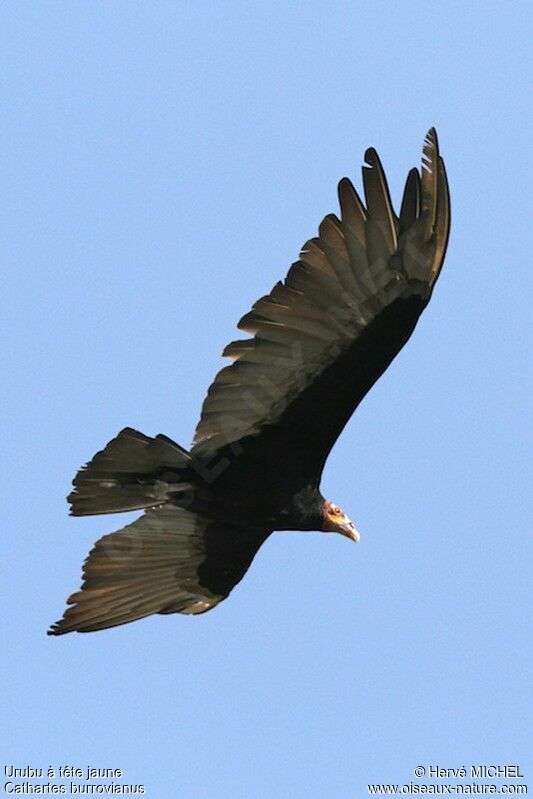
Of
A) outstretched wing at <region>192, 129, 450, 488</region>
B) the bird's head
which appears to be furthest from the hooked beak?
outstretched wing at <region>192, 129, 450, 488</region>

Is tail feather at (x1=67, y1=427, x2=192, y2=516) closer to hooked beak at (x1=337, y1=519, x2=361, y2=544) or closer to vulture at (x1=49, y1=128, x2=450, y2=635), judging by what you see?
vulture at (x1=49, y1=128, x2=450, y2=635)

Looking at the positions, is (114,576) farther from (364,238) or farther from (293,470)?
(364,238)

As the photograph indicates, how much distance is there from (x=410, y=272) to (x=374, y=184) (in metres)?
0.70

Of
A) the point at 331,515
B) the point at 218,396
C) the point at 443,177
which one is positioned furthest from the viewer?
the point at 331,515

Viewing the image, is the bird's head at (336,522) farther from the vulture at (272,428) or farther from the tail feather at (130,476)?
the tail feather at (130,476)

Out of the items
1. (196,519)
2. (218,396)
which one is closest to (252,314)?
(218,396)

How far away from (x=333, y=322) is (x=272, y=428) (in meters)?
0.99

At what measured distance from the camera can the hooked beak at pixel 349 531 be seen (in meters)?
12.6

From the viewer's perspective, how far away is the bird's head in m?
12.5

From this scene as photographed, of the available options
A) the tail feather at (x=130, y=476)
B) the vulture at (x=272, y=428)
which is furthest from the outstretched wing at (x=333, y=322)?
the tail feather at (x=130, y=476)

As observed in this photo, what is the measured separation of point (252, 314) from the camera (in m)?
11.1

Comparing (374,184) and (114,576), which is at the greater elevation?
(374,184)

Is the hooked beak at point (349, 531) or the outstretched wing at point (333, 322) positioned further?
the hooked beak at point (349, 531)

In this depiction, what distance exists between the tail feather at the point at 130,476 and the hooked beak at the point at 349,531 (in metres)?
1.20
